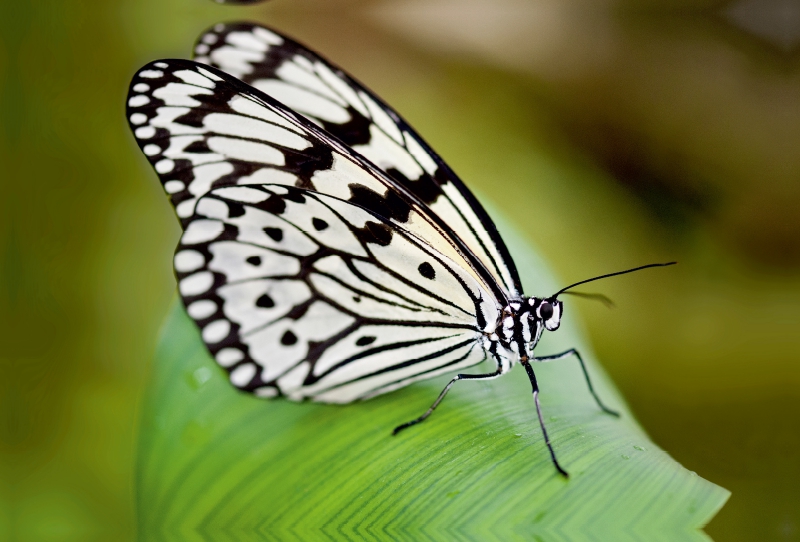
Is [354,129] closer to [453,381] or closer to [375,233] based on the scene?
[375,233]

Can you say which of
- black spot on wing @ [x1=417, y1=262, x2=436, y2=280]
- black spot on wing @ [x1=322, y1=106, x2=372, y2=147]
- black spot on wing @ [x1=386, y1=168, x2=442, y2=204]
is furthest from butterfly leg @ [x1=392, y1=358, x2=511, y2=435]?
black spot on wing @ [x1=322, y1=106, x2=372, y2=147]

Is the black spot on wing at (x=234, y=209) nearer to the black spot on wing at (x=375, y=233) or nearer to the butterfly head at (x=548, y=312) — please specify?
the black spot on wing at (x=375, y=233)

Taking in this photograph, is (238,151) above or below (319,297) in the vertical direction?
above

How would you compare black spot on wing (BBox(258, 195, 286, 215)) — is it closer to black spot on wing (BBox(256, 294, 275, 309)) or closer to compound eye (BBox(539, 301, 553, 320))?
black spot on wing (BBox(256, 294, 275, 309))

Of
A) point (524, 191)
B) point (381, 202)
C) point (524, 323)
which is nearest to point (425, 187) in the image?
point (381, 202)

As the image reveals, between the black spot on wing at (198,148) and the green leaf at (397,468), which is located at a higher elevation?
the black spot on wing at (198,148)

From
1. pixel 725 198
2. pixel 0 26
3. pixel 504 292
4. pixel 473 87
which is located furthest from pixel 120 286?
pixel 725 198

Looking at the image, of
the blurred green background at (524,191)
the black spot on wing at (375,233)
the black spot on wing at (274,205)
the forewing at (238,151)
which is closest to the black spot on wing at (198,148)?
the forewing at (238,151)
